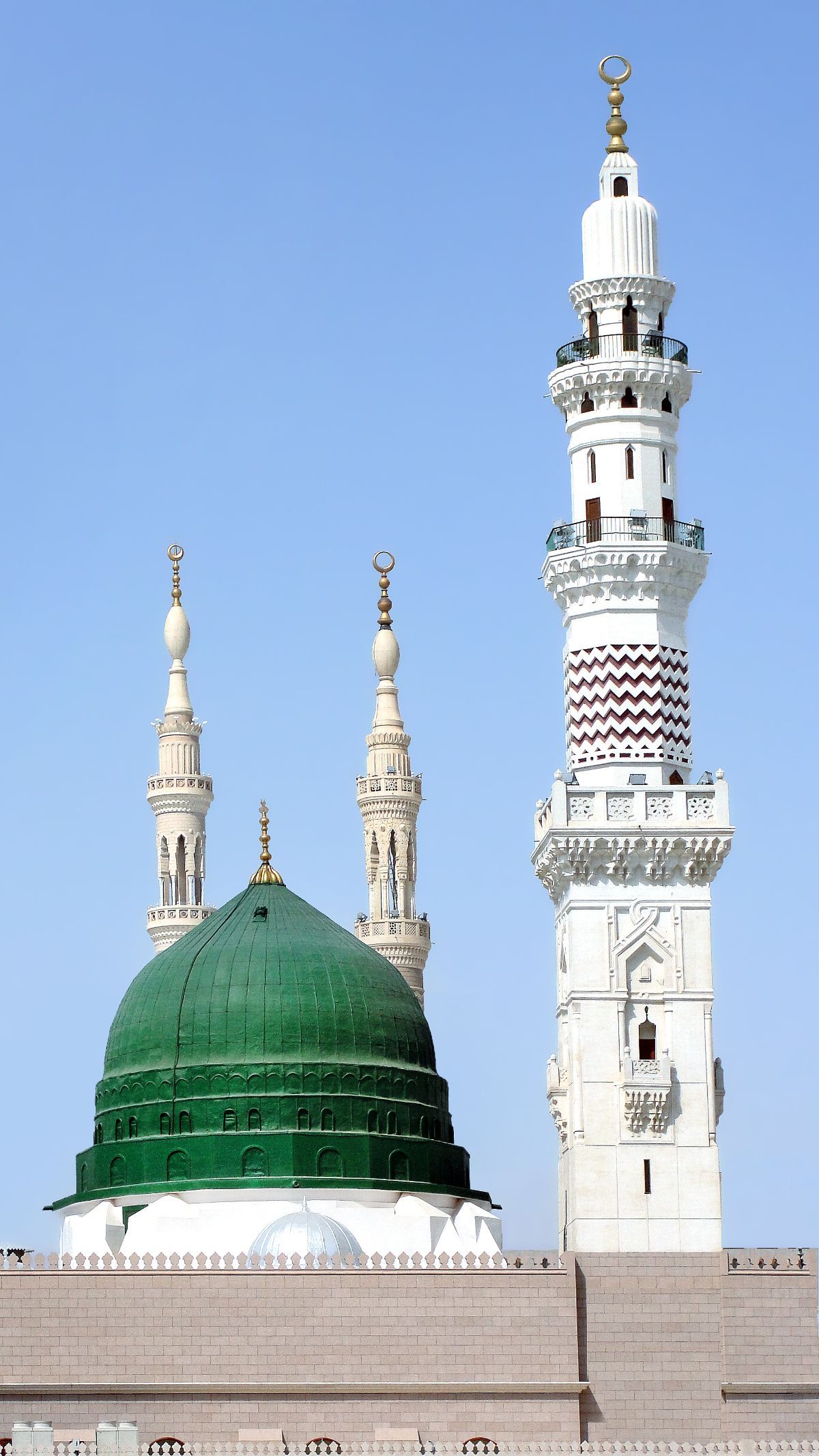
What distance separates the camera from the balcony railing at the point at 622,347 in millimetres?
37750

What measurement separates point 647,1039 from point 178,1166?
27.2 ft

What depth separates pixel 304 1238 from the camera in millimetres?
37094

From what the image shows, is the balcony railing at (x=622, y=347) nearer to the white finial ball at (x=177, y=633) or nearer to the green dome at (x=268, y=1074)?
the green dome at (x=268, y=1074)

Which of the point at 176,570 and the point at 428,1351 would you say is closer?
the point at 428,1351

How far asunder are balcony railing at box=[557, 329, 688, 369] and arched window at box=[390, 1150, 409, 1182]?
1171 centimetres

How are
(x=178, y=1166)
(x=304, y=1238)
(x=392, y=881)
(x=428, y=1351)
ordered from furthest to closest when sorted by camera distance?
1. (x=392, y=881)
2. (x=178, y=1166)
3. (x=304, y=1238)
4. (x=428, y=1351)

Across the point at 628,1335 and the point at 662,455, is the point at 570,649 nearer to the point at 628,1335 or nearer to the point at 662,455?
the point at 662,455

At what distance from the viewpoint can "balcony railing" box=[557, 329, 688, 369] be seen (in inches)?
1486

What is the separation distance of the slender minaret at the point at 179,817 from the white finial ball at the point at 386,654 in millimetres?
3486

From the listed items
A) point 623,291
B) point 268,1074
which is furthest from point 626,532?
point 268,1074

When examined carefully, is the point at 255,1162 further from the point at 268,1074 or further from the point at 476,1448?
the point at 476,1448

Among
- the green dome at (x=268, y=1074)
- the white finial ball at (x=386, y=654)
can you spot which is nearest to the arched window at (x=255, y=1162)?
the green dome at (x=268, y=1074)

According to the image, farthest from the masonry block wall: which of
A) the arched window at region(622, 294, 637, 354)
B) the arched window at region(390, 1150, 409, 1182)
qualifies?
the arched window at region(622, 294, 637, 354)

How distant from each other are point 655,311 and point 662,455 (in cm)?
202
